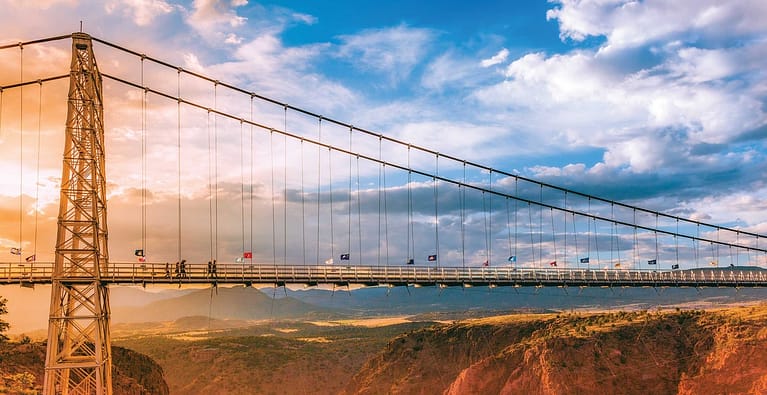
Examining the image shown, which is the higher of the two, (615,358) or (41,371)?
(41,371)

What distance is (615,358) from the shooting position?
265ft

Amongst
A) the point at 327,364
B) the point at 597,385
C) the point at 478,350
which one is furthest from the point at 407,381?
the point at 327,364

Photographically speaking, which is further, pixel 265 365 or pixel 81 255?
pixel 265 365

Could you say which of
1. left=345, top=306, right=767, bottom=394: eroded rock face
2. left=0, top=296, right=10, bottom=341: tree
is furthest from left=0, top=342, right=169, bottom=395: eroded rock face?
left=345, top=306, right=767, bottom=394: eroded rock face

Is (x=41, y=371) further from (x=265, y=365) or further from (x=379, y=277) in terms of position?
(x=265, y=365)

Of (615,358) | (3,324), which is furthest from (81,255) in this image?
(615,358)

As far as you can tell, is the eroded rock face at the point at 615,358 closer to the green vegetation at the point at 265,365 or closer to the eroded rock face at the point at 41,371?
the eroded rock face at the point at 41,371

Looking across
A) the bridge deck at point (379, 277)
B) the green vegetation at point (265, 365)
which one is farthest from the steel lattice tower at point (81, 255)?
the green vegetation at point (265, 365)

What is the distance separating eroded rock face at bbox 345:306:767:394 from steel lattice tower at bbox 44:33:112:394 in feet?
158

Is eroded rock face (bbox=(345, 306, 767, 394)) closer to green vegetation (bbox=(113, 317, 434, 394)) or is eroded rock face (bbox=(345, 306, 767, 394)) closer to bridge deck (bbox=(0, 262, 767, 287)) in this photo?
bridge deck (bbox=(0, 262, 767, 287))

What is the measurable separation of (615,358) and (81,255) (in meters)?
56.7

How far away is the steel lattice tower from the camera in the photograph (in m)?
50.8

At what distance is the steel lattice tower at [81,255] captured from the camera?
50.8m

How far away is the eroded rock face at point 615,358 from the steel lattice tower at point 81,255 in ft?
158
